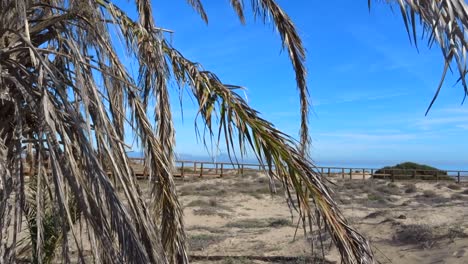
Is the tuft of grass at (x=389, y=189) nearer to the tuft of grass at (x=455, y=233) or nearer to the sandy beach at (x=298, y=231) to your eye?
the sandy beach at (x=298, y=231)

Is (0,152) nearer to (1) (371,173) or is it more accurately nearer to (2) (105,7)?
(2) (105,7)

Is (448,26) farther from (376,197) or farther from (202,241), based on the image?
(376,197)

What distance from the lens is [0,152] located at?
3.13m

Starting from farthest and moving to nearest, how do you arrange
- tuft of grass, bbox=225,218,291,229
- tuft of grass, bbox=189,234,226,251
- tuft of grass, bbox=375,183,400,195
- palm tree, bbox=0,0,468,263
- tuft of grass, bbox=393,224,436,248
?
tuft of grass, bbox=375,183,400,195, tuft of grass, bbox=225,218,291,229, tuft of grass, bbox=189,234,226,251, tuft of grass, bbox=393,224,436,248, palm tree, bbox=0,0,468,263

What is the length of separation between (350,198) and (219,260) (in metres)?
16.6

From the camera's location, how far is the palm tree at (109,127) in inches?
115

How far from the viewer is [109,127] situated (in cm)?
342

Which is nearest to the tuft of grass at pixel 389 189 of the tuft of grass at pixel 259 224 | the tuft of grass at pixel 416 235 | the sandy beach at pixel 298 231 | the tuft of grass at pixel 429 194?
the tuft of grass at pixel 429 194

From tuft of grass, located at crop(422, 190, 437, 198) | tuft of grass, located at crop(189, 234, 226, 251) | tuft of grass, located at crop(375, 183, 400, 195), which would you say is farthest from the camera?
tuft of grass, located at crop(375, 183, 400, 195)

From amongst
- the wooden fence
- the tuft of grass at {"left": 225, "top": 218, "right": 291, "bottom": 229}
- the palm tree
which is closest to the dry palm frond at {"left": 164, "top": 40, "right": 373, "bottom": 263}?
the palm tree

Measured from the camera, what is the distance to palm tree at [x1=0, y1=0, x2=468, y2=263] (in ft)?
9.55

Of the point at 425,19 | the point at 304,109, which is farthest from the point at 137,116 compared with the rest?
the point at 425,19

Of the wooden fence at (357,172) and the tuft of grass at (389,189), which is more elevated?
the wooden fence at (357,172)

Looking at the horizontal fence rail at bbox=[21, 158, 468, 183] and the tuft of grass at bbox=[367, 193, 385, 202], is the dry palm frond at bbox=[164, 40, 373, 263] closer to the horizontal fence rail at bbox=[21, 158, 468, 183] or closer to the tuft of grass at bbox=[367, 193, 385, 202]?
the tuft of grass at bbox=[367, 193, 385, 202]
